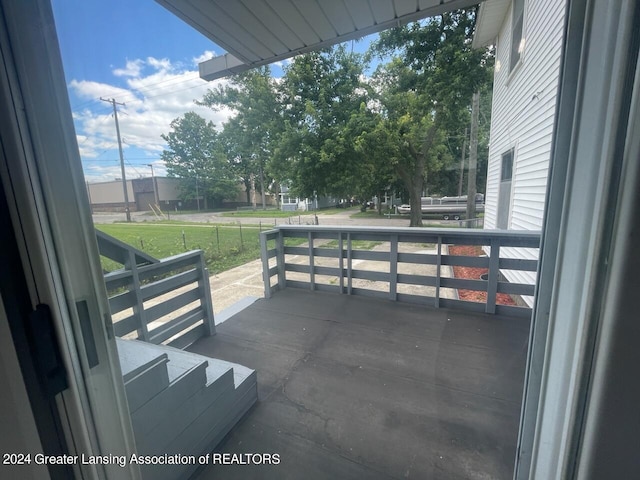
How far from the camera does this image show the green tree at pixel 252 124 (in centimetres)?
480

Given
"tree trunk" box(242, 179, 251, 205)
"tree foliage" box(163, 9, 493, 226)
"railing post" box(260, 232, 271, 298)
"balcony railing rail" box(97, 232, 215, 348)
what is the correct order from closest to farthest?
"balcony railing rail" box(97, 232, 215, 348)
"railing post" box(260, 232, 271, 298)
"tree foliage" box(163, 9, 493, 226)
"tree trunk" box(242, 179, 251, 205)

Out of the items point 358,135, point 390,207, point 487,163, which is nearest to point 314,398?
point 358,135

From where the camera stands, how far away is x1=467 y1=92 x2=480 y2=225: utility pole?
5292 millimetres

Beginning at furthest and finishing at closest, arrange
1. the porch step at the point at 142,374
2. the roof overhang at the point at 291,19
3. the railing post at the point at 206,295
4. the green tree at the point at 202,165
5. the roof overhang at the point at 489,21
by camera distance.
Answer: the roof overhang at the point at 489,21 < the railing post at the point at 206,295 < the green tree at the point at 202,165 < the roof overhang at the point at 291,19 < the porch step at the point at 142,374

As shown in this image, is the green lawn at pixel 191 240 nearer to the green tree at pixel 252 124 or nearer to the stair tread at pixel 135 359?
the stair tread at pixel 135 359

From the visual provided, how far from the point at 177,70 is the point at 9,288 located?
1.26 meters

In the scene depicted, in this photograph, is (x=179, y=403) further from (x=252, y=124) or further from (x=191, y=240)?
(x=252, y=124)

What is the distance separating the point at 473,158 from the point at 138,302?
5807 mm

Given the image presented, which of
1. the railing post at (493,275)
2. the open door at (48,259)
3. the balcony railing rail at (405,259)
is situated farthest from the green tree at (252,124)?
the open door at (48,259)

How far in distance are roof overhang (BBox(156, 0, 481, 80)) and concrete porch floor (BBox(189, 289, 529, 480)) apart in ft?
7.42

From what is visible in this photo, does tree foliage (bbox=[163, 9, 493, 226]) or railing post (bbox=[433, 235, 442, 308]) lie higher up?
tree foliage (bbox=[163, 9, 493, 226])

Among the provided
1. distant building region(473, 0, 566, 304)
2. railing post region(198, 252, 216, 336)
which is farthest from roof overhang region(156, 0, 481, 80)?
railing post region(198, 252, 216, 336)

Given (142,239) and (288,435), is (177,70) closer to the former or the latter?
(142,239)

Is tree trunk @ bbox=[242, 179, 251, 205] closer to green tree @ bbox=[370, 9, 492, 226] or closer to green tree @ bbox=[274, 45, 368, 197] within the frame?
green tree @ bbox=[274, 45, 368, 197]
